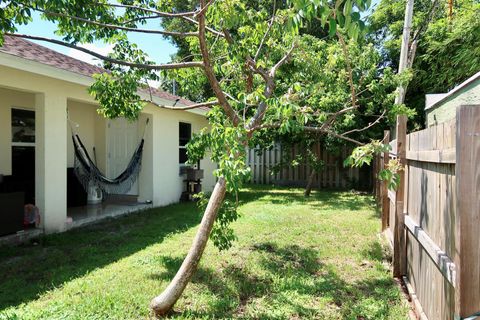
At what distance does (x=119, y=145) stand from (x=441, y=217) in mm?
8035

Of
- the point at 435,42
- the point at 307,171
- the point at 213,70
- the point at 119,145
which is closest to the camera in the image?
the point at 213,70

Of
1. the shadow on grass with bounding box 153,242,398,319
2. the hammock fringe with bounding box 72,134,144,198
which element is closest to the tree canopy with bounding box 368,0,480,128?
the shadow on grass with bounding box 153,242,398,319

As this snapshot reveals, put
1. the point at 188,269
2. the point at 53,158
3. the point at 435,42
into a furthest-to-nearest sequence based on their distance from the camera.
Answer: the point at 435,42 → the point at 53,158 → the point at 188,269

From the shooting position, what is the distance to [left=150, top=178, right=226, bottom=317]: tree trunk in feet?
10.2

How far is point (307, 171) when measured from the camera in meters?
13.7

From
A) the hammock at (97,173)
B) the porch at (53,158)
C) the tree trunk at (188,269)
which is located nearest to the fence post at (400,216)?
the tree trunk at (188,269)

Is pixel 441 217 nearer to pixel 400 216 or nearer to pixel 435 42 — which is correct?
pixel 400 216

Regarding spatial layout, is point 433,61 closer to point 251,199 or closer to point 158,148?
point 251,199

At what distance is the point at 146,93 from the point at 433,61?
7.44 metres

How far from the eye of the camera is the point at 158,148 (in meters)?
8.95

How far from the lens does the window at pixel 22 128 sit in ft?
23.3

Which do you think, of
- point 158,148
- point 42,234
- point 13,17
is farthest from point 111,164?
point 13,17

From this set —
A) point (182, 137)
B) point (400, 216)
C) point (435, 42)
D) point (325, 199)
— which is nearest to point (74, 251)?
point (400, 216)

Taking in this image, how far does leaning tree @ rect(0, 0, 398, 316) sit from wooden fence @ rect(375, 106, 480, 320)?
0.83 meters
